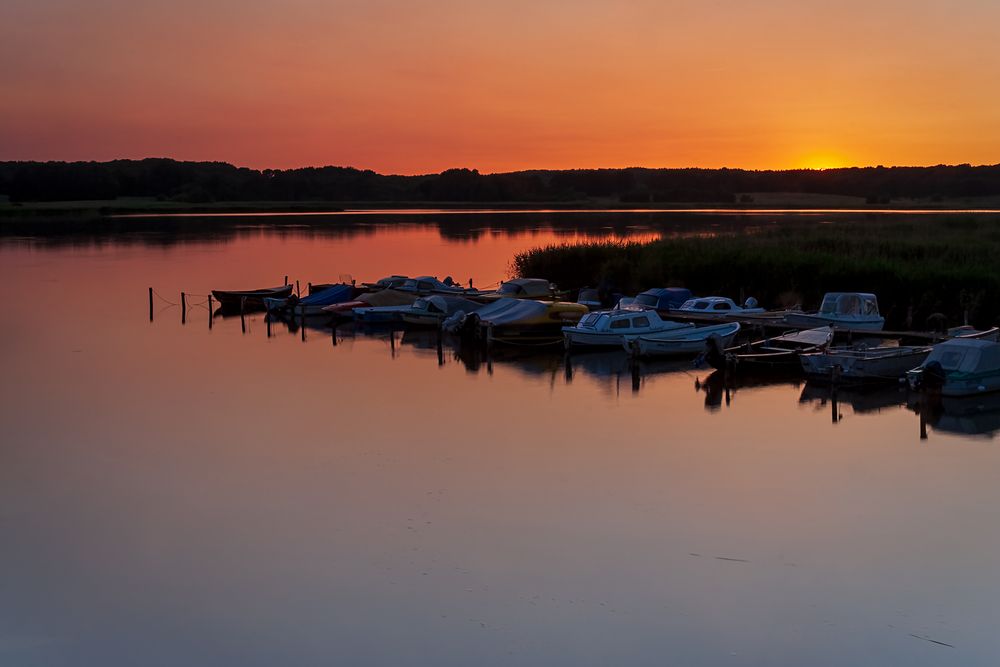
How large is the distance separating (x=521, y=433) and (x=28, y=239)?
294 ft

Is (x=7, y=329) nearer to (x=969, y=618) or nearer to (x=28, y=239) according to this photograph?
(x=969, y=618)

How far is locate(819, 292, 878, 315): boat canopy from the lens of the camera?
1312 inches

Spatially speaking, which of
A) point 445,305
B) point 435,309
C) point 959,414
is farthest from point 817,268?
point 959,414

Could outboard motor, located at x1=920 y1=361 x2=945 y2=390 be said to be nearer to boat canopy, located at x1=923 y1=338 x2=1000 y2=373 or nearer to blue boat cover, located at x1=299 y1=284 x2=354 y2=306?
boat canopy, located at x1=923 y1=338 x2=1000 y2=373

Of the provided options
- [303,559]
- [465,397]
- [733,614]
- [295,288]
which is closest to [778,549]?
[733,614]

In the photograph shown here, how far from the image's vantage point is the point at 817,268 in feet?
131

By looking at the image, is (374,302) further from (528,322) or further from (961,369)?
(961,369)

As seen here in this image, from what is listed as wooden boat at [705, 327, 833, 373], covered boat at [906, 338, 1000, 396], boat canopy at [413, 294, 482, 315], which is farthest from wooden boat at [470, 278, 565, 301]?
covered boat at [906, 338, 1000, 396]

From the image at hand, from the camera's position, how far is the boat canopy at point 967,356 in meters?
25.8

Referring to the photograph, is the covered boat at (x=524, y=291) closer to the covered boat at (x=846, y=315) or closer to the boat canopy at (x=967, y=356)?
the covered boat at (x=846, y=315)

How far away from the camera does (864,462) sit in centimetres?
2109

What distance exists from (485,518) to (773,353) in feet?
49.6

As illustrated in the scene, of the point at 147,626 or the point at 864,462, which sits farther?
the point at 864,462

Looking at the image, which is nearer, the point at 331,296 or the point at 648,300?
the point at 648,300
